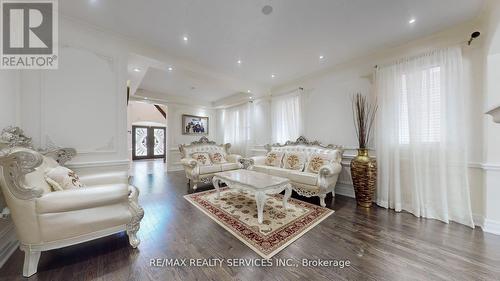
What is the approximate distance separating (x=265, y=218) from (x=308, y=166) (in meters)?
1.50

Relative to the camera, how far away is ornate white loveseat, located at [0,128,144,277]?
1.29m

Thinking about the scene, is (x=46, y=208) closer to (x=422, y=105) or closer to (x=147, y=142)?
(x=422, y=105)

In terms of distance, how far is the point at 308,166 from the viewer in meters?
3.39

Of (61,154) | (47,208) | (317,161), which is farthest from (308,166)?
(61,154)

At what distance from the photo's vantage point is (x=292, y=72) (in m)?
4.06

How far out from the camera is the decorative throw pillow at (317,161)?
10.7 ft

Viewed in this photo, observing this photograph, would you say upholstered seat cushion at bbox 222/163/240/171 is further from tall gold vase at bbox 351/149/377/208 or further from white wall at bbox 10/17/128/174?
tall gold vase at bbox 351/149/377/208

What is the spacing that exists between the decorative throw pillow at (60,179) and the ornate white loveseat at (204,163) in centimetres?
215

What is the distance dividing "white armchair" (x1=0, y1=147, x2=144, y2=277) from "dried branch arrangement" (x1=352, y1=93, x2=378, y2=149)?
3484mm

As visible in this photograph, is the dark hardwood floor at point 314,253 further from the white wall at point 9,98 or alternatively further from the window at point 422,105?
the white wall at point 9,98

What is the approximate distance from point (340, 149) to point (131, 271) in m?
3.54

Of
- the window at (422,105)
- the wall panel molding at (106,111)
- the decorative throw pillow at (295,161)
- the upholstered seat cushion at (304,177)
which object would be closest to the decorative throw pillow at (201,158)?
the wall panel molding at (106,111)

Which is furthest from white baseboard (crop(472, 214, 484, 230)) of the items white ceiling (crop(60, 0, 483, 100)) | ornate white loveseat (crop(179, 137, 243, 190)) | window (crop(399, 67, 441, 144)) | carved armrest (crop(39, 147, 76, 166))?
carved armrest (crop(39, 147, 76, 166))

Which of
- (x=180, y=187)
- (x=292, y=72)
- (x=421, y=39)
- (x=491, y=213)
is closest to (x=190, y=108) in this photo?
(x=180, y=187)
